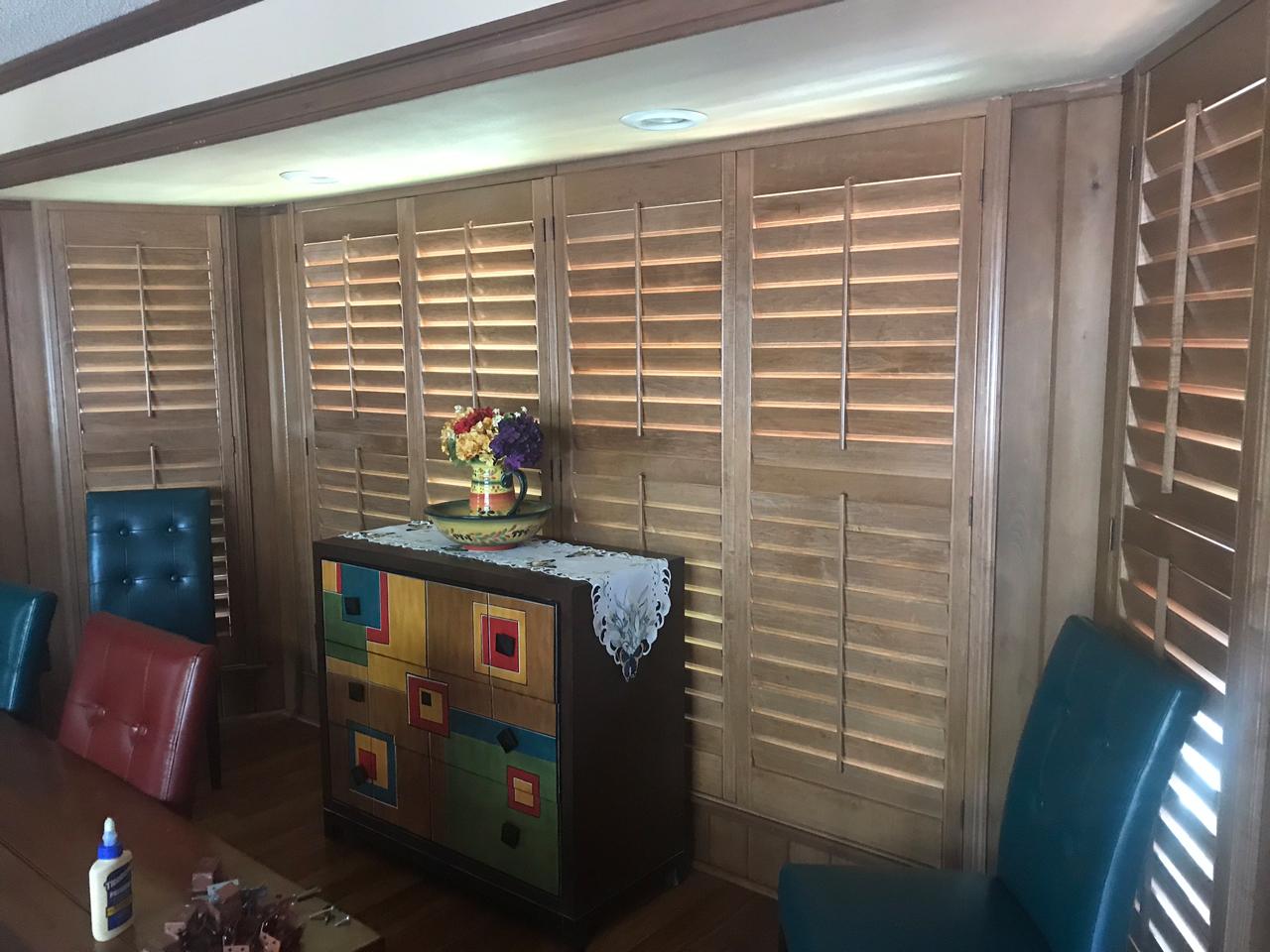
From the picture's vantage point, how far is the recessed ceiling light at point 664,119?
2.13m

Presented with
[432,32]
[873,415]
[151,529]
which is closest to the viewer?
[432,32]

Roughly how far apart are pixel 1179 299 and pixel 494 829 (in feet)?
6.36

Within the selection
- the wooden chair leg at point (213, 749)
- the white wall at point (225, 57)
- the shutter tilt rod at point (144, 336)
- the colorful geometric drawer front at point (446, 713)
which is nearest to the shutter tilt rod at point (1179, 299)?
the white wall at point (225, 57)

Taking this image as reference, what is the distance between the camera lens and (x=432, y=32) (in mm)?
1821

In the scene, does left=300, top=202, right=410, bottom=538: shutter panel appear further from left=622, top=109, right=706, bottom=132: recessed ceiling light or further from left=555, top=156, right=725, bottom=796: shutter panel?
left=622, top=109, right=706, bottom=132: recessed ceiling light

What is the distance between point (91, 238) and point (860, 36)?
2934 millimetres

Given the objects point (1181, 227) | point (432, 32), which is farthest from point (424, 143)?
point (1181, 227)

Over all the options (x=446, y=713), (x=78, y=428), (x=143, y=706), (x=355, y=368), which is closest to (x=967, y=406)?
(x=446, y=713)

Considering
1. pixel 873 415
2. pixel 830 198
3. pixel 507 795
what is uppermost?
pixel 830 198

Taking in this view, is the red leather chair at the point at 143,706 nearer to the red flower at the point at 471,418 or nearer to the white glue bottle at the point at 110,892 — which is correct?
the white glue bottle at the point at 110,892

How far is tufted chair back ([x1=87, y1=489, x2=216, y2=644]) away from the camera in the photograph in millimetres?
3332

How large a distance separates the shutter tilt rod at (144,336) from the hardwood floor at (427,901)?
1394 mm

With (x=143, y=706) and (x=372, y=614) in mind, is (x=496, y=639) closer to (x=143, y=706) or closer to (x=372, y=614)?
(x=372, y=614)

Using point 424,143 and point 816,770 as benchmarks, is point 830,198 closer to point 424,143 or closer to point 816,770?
point 424,143
